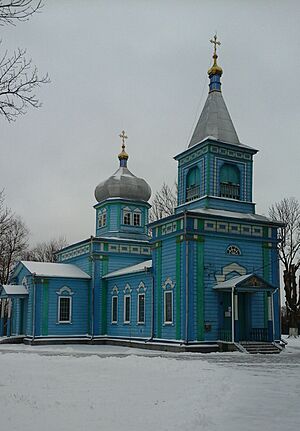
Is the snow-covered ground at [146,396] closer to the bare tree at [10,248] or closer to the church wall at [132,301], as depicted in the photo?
the church wall at [132,301]

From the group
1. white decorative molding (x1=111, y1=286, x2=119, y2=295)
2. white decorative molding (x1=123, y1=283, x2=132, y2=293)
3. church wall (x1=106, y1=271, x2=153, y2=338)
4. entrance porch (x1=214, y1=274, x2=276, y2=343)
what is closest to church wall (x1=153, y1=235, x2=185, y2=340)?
church wall (x1=106, y1=271, x2=153, y2=338)

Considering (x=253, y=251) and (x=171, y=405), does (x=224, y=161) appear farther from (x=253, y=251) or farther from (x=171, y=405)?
(x=171, y=405)

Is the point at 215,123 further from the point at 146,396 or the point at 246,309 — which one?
the point at 146,396

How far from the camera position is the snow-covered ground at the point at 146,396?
7773mm

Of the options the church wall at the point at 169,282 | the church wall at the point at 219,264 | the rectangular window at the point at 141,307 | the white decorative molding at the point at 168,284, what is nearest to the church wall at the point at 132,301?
the rectangular window at the point at 141,307

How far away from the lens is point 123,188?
3359 centimetres

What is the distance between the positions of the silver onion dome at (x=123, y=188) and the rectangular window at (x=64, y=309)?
6837 mm

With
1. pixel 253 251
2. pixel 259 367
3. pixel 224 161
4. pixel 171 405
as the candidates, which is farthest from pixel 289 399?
pixel 224 161

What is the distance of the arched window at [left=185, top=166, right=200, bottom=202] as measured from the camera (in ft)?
84.1

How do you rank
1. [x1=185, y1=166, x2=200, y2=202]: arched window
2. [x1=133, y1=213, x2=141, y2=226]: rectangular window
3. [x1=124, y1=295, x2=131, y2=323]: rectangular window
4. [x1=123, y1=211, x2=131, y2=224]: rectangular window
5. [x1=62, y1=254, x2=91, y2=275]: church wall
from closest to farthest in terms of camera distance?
[x1=185, y1=166, x2=200, y2=202]: arched window, [x1=124, y1=295, x2=131, y2=323]: rectangular window, [x1=62, y1=254, x2=91, y2=275]: church wall, [x1=123, y1=211, x2=131, y2=224]: rectangular window, [x1=133, y1=213, x2=141, y2=226]: rectangular window

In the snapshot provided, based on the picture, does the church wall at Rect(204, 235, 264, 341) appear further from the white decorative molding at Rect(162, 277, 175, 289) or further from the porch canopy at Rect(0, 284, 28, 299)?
the porch canopy at Rect(0, 284, 28, 299)

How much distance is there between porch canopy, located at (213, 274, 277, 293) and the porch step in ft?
6.82

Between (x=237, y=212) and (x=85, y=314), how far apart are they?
Answer: 10.6 m

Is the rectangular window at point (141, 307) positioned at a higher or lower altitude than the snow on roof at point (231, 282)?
lower
